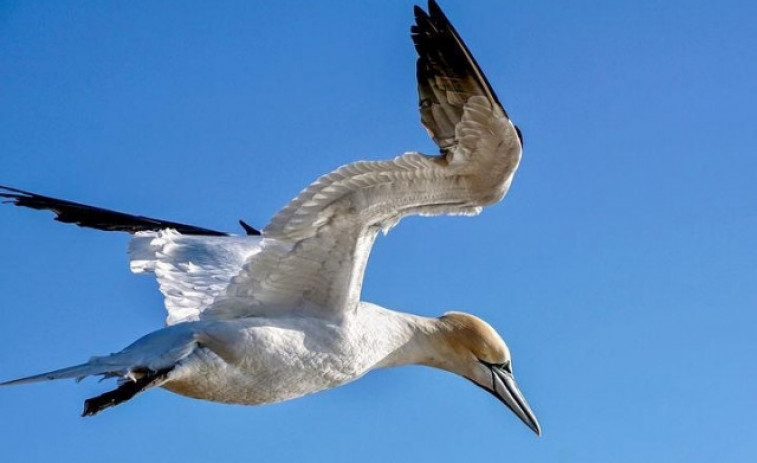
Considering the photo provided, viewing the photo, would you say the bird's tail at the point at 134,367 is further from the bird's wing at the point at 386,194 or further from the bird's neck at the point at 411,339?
the bird's neck at the point at 411,339

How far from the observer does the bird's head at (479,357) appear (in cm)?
1088

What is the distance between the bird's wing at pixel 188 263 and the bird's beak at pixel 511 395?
2227 mm

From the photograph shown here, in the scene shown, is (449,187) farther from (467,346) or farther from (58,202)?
(58,202)

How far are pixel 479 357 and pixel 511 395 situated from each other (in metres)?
0.48

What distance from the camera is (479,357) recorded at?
11000mm

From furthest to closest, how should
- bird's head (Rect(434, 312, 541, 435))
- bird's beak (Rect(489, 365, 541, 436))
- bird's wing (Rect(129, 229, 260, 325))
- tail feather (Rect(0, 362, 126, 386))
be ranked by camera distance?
1. bird's beak (Rect(489, 365, 541, 436))
2. bird's head (Rect(434, 312, 541, 435))
3. bird's wing (Rect(129, 229, 260, 325))
4. tail feather (Rect(0, 362, 126, 386))

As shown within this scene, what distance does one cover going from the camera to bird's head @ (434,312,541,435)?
10883 mm

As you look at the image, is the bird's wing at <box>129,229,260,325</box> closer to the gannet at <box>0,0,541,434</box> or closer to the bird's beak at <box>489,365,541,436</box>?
the gannet at <box>0,0,541,434</box>

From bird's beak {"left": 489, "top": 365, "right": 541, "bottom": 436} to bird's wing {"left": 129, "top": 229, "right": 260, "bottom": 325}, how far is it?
2227mm

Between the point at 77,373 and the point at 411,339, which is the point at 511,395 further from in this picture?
the point at 77,373

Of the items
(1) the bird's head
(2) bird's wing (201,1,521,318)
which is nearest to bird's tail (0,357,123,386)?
(2) bird's wing (201,1,521,318)

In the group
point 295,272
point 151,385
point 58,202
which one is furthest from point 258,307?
point 58,202

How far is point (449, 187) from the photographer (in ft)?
29.6

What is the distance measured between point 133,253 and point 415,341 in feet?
7.83
